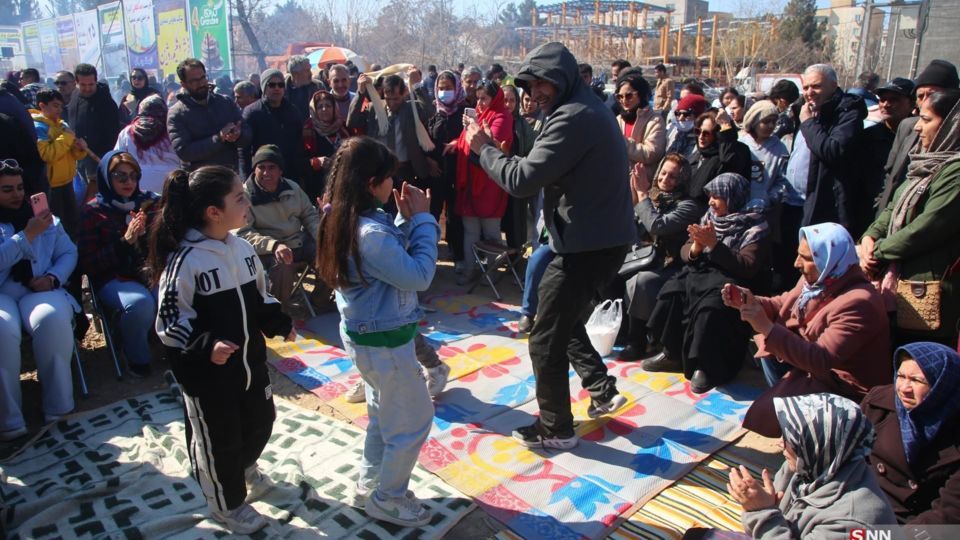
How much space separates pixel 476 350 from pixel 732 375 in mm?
1838

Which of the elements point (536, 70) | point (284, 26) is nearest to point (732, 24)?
point (284, 26)

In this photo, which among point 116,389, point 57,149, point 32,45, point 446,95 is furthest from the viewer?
point 32,45

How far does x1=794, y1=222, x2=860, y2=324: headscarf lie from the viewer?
3.16 metres

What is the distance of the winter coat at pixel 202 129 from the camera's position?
5633 millimetres

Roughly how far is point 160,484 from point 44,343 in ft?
4.60

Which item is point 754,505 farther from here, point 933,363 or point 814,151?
point 814,151

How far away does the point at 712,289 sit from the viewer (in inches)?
168

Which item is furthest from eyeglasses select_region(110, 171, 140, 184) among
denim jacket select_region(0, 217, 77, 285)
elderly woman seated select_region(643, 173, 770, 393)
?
elderly woman seated select_region(643, 173, 770, 393)

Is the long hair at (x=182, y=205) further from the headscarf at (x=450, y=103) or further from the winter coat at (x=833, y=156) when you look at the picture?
the headscarf at (x=450, y=103)

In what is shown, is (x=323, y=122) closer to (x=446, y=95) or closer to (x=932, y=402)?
(x=446, y=95)

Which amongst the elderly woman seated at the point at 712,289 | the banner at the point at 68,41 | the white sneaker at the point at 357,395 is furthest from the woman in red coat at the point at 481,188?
the banner at the point at 68,41

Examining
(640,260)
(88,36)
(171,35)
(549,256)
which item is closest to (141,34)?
(171,35)

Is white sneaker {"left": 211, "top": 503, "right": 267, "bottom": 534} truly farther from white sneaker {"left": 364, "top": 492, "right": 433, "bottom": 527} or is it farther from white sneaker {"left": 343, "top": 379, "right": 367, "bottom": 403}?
white sneaker {"left": 343, "top": 379, "right": 367, "bottom": 403}

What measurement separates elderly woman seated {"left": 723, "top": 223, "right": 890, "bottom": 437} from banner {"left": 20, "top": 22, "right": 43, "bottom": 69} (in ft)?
109
